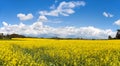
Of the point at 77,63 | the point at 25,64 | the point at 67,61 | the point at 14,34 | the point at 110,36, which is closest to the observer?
the point at 25,64

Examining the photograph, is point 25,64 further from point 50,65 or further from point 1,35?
point 1,35

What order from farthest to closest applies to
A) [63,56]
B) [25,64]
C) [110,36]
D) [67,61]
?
[110,36], [63,56], [67,61], [25,64]

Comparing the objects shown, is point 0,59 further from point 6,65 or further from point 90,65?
point 90,65

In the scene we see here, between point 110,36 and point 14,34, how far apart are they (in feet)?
93.6

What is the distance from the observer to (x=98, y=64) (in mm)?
11047

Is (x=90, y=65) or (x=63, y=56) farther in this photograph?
(x=63, y=56)

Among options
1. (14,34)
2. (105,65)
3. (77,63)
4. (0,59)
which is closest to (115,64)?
(105,65)

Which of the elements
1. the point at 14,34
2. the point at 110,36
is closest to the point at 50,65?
the point at 110,36

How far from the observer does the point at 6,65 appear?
10766 millimetres

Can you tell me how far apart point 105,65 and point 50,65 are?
1.98 meters

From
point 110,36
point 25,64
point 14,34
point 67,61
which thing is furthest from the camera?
point 14,34

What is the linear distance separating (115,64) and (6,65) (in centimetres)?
364

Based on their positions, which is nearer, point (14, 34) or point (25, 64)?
point (25, 64)

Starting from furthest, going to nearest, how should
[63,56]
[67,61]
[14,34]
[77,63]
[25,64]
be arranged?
[14,34] < [63,56] < [67,61] < [77,63] < [25,64]
